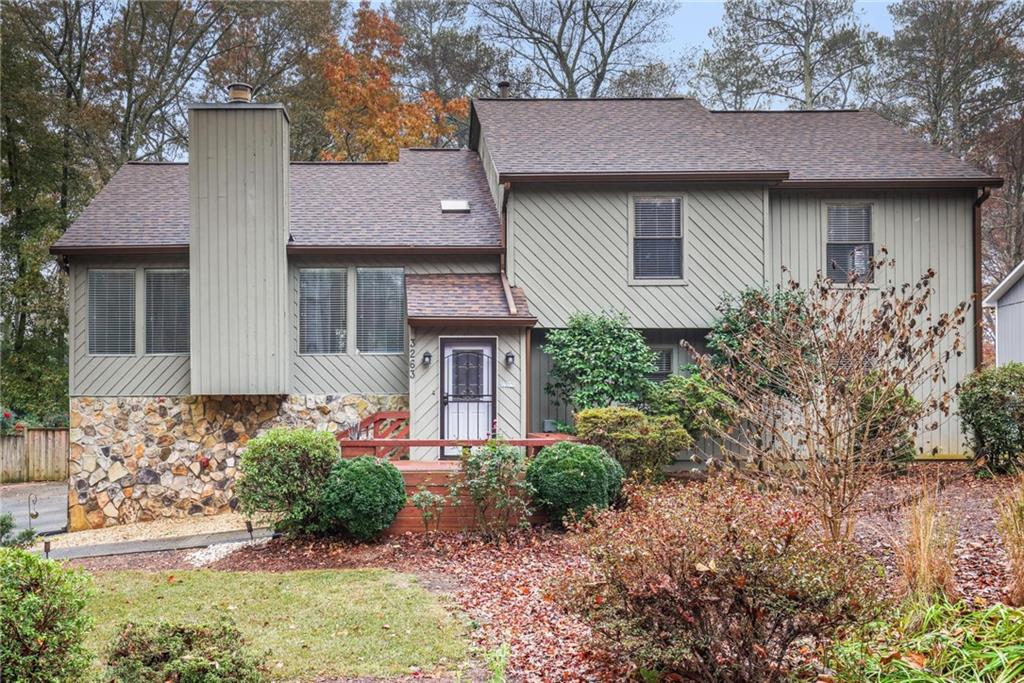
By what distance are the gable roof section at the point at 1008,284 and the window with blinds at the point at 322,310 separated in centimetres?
1212

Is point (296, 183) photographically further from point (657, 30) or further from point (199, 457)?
point (657, 30)

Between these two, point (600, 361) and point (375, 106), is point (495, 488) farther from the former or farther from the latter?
point (375, 106)

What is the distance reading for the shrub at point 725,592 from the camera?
12.9 feet

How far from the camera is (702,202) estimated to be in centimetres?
1324

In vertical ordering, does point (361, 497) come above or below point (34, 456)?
above

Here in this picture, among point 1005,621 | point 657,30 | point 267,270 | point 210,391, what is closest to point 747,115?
point 657,30

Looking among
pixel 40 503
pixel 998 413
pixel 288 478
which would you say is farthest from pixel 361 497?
pixel 40 503

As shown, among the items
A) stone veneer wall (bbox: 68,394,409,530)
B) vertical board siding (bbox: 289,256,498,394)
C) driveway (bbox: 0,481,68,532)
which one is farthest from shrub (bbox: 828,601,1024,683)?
driveway (bbox: 0,481,68,532)

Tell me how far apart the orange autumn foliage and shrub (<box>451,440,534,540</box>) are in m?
14.1

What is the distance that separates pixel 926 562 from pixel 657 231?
884 centimetres

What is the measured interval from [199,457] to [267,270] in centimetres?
315

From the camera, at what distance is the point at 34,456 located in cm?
1978

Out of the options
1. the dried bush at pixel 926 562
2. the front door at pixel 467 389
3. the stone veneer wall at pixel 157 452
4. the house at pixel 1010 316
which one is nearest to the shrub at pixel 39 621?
the dried bush at pixel 926 562

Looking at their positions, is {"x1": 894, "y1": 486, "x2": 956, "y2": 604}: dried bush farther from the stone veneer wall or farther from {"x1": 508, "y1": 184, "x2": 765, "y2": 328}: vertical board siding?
the stone veneer wall
